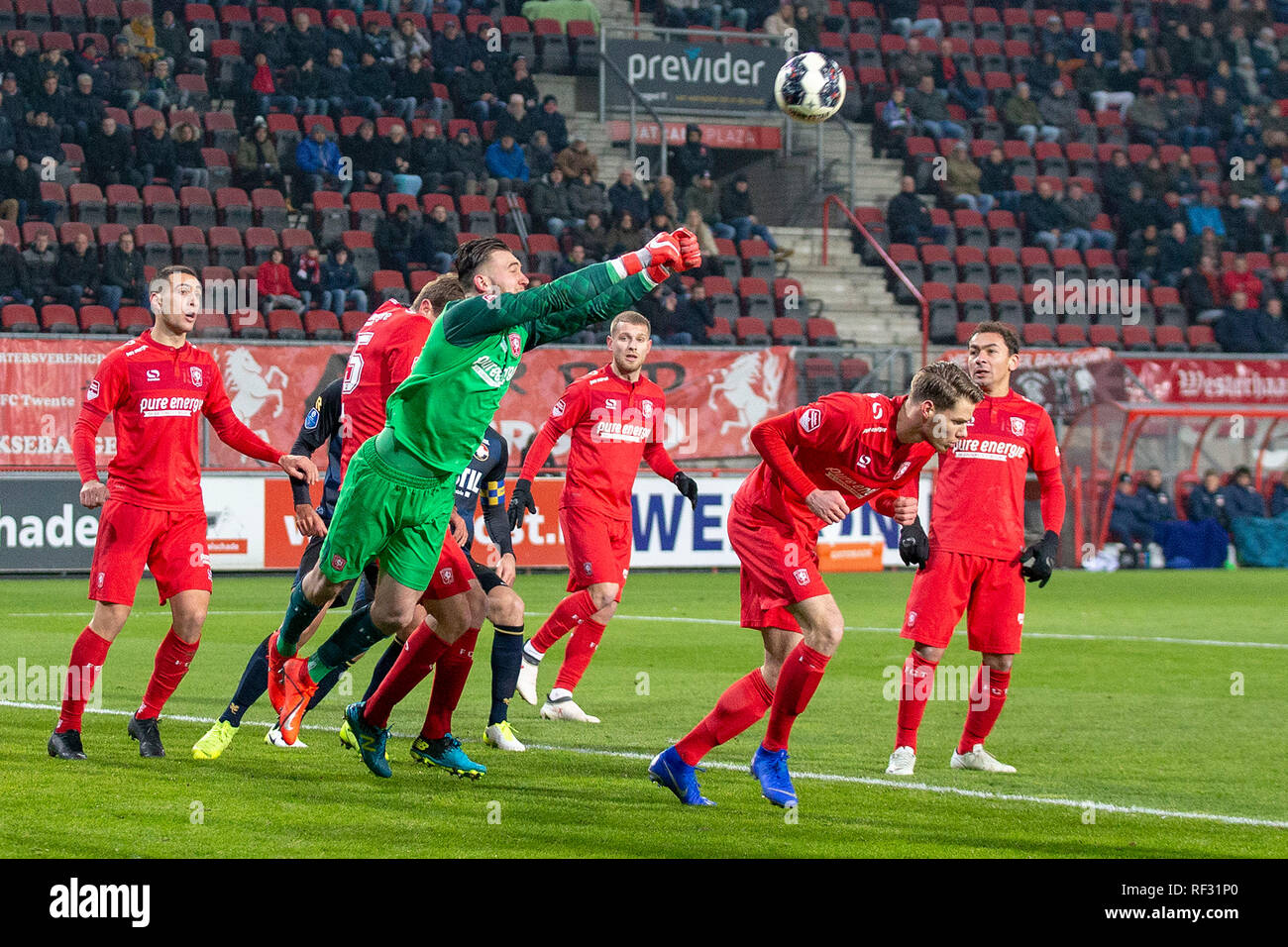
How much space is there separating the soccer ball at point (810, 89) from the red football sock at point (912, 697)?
4.62 metres

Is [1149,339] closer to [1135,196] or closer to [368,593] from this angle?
[1135,196]

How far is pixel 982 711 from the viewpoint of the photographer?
25.4ft

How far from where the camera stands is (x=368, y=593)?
7.61 m

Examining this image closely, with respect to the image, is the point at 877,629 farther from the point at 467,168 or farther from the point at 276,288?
the point at 467,168

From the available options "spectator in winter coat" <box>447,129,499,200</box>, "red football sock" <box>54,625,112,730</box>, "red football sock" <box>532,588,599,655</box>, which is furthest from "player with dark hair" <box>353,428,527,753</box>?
"spectator in winter coat" <box>447,129,499,200</box>

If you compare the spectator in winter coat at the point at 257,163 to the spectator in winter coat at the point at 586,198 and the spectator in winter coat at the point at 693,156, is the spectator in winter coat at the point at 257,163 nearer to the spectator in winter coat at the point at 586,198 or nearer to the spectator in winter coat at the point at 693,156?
the spectator in winter coat at the point at 586,198

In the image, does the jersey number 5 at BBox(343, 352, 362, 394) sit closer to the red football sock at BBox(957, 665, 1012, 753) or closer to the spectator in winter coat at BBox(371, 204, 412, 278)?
the red football sock at BBox(957, 665, 1012, 753)

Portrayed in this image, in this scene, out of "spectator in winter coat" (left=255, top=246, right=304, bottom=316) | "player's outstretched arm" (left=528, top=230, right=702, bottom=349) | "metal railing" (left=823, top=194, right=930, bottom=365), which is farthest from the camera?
"metal railing" (left=823, top=194, right=930, bottom=365)

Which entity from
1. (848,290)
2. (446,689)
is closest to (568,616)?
(446,689)

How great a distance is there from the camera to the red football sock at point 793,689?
6.61 m

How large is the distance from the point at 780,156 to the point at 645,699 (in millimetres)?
21441

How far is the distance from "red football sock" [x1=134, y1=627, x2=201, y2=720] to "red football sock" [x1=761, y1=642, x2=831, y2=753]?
2705 millimetres

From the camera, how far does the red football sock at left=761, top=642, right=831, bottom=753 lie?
6.61 meters
